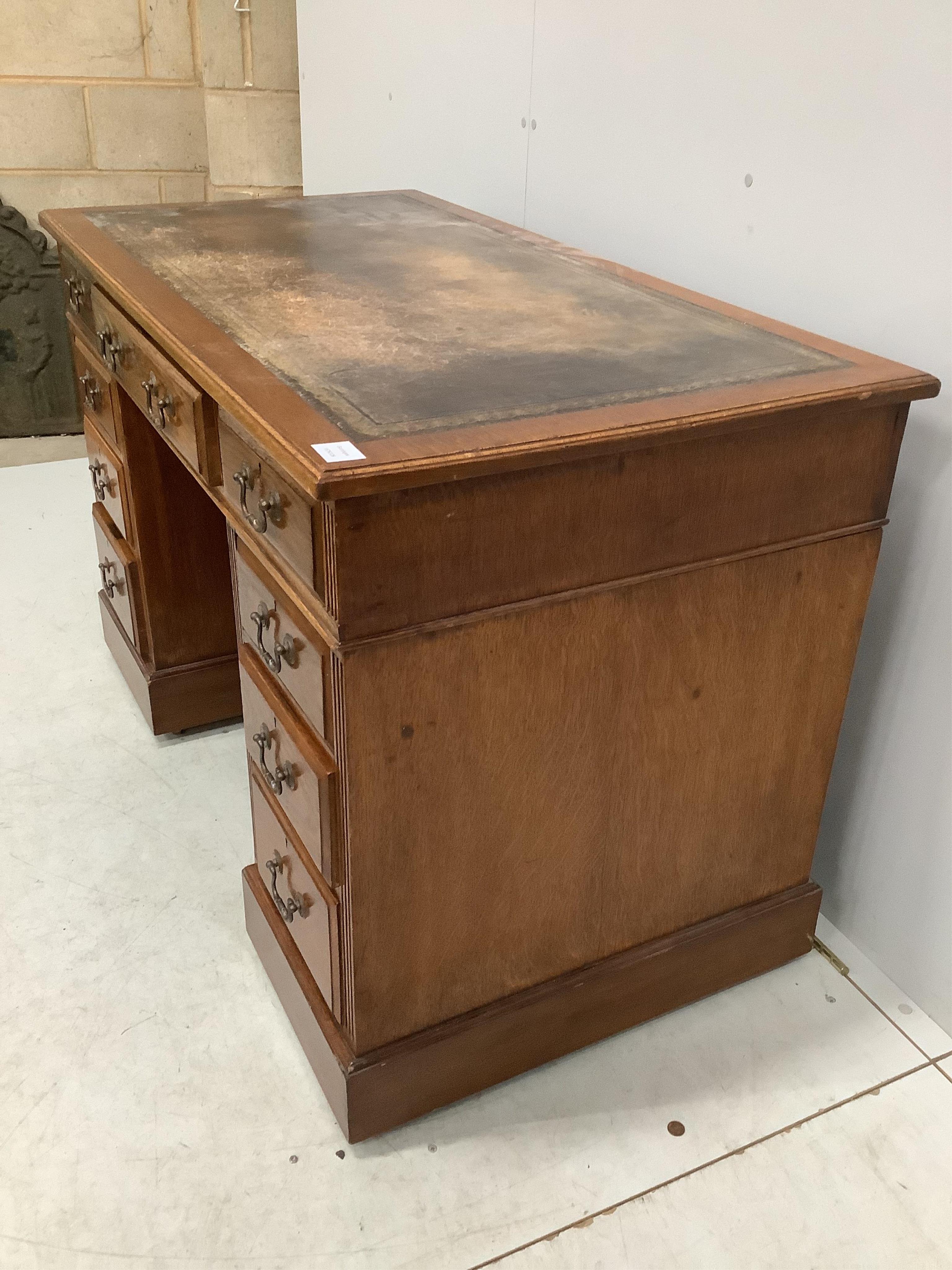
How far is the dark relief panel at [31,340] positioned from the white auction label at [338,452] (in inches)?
104

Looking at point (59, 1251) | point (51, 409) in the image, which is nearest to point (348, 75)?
point (51, 409)

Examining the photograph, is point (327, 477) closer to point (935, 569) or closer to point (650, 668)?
point (650, 668)

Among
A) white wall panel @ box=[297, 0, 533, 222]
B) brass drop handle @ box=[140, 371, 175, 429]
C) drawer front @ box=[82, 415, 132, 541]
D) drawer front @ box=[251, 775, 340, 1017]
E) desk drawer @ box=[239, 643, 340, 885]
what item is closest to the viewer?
desk drawer @ box=[239, 643, 340, 885]

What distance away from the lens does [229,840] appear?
1.81 metres

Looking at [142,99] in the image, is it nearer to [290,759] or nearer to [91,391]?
[91,391]

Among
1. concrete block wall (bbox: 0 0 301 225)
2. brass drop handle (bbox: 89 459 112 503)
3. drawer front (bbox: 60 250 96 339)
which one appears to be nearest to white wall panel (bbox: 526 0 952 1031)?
drawer front (bbox: 60 250 96 339)

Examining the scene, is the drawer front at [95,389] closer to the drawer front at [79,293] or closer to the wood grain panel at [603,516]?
the drawer front at [79,293]

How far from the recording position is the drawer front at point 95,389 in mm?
1837

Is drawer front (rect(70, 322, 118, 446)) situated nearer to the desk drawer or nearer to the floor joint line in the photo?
the desk drawer

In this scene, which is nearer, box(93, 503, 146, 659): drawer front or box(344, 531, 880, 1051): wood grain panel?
box(344, 531, 880, 1051): wood grain panel

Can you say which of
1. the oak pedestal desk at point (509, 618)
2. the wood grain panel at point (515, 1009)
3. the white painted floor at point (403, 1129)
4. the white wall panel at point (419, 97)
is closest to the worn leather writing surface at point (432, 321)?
the oak pedestal desk at point (509, 618)

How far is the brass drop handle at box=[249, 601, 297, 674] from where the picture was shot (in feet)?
3.74

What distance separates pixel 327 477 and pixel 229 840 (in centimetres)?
107

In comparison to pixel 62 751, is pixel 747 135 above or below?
above
